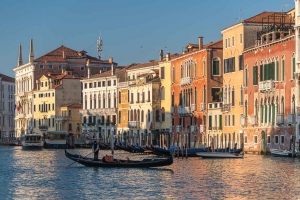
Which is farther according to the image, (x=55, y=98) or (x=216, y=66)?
(x=55, y=98)

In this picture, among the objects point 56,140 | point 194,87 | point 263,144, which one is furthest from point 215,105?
point 56,140

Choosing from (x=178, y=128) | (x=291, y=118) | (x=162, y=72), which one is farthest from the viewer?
(x=162, y=72)

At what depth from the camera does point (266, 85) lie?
1687 inches

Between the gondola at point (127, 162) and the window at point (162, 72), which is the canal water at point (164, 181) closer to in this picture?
the gondola at point (127, 162)

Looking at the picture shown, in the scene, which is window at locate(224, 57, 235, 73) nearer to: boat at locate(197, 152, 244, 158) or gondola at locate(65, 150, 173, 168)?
boat at locate(197, 152, 244, 158)

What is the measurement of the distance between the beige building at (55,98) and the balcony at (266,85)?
35282mm

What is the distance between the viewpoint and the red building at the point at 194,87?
167 feet

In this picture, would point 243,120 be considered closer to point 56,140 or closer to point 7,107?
point 56,140

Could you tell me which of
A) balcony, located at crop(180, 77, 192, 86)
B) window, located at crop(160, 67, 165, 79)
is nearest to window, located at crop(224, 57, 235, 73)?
balcony, located at crop(180, 77, 192, 86)

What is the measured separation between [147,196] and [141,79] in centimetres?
3837

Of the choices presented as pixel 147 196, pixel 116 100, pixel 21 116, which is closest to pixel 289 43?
pixel 147 196

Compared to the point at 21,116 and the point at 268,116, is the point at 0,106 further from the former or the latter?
the point at 268,116

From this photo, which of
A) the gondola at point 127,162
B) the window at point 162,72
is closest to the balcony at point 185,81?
the window at point 162,72

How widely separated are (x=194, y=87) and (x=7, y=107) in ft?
171
